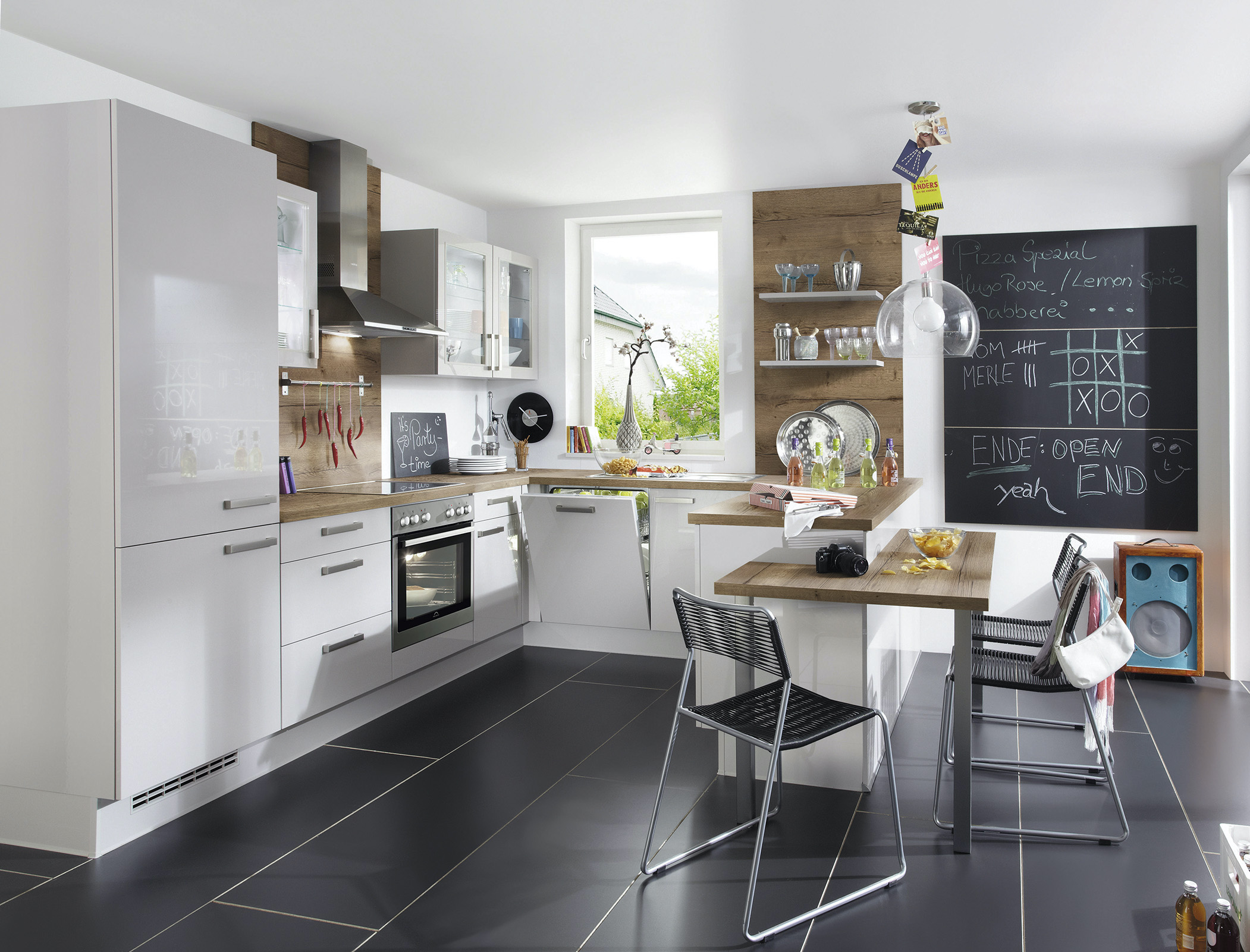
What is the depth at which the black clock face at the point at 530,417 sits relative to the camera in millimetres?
5641

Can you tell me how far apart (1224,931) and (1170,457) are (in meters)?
3.30

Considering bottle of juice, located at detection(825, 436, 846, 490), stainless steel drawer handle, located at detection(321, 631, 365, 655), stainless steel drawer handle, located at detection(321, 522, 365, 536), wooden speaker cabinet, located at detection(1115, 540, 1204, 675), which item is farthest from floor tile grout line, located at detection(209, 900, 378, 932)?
wooden speaker cabinet, located at detection(1115, 540, 1204, 675)

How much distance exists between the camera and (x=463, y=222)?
18.1 ft

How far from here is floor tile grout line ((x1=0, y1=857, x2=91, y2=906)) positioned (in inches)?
94.1

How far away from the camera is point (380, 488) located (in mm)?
4250

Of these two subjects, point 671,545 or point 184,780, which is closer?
point 184,780

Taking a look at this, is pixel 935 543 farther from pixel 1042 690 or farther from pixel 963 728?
pixel 963 728

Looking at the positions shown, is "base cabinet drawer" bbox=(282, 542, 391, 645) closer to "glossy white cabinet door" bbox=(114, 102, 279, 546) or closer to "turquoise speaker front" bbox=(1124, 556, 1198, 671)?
"glossy white cabinet door" bbox=(114, 102, 279, 546)

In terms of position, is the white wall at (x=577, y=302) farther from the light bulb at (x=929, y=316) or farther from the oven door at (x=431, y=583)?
the light bulb at (x=929, y=316)

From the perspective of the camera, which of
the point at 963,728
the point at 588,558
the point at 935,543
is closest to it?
the point at 963,728

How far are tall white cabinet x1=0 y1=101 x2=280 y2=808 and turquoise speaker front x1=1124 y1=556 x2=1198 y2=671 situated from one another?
13.3 ft

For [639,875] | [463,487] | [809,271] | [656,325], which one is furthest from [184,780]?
[809,271]

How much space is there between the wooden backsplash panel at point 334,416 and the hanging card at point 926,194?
8.55 feet

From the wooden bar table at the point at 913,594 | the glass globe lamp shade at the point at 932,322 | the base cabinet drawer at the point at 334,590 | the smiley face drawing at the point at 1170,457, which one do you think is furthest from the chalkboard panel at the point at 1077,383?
the base cabinet drawer at the point at 334,590
